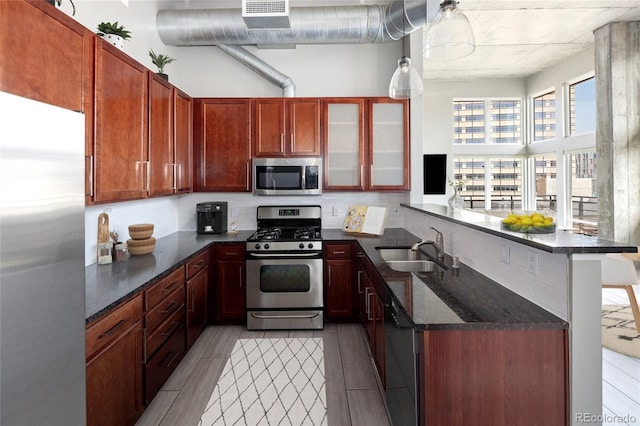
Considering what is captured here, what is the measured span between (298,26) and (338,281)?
2633 mm

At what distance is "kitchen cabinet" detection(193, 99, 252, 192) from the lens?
3.98 metres

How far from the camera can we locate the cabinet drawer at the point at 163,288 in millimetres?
2225

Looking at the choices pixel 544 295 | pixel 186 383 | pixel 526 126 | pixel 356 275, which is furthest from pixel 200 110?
pixel 526 126

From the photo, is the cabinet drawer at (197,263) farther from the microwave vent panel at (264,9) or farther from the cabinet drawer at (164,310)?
the microwave vent panel at (264,9)

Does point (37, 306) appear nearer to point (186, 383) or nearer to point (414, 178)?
point (186, 383)

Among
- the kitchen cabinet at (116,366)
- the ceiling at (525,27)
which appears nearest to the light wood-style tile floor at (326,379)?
the kitchen cabinet at (116,366)

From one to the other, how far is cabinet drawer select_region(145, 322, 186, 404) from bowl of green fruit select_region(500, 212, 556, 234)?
2293 millimetres

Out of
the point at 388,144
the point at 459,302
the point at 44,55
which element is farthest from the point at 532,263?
the point at 388,144

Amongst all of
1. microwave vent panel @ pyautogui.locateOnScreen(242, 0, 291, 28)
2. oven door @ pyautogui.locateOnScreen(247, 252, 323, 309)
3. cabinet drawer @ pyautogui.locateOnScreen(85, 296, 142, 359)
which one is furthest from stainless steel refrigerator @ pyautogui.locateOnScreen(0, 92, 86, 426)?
microwave vent panel @ pyautogui.locateOnScreen(242, 0, 291, 28)

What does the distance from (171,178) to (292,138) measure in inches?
52.7

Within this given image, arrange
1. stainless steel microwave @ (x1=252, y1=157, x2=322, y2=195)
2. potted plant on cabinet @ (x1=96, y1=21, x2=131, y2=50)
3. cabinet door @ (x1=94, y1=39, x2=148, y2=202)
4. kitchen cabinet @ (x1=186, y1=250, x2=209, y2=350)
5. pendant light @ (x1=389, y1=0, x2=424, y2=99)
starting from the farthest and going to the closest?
stainless steel microwave @ (x1=252, y1=157, x2=322, y2=195)
kitchen cabinet @ (x1=186, y1=250, x2=209, y2=350)
pendant light @ (x1=389, y1=0, x2=424, y2=99)
potted plant on cabinet @ (x1=96, y1=21, x2=131, y2=50)
cabinet door @ (x1=94, y1=39, x2=148, y2=202)

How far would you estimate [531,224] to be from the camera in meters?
1.89

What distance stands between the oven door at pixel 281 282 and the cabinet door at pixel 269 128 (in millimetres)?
1170

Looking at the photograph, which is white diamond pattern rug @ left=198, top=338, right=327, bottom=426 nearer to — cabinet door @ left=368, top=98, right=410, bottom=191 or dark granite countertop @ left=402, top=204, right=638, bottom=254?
dark granite countertop @ left=402, top=204, right=638, bottom=254
